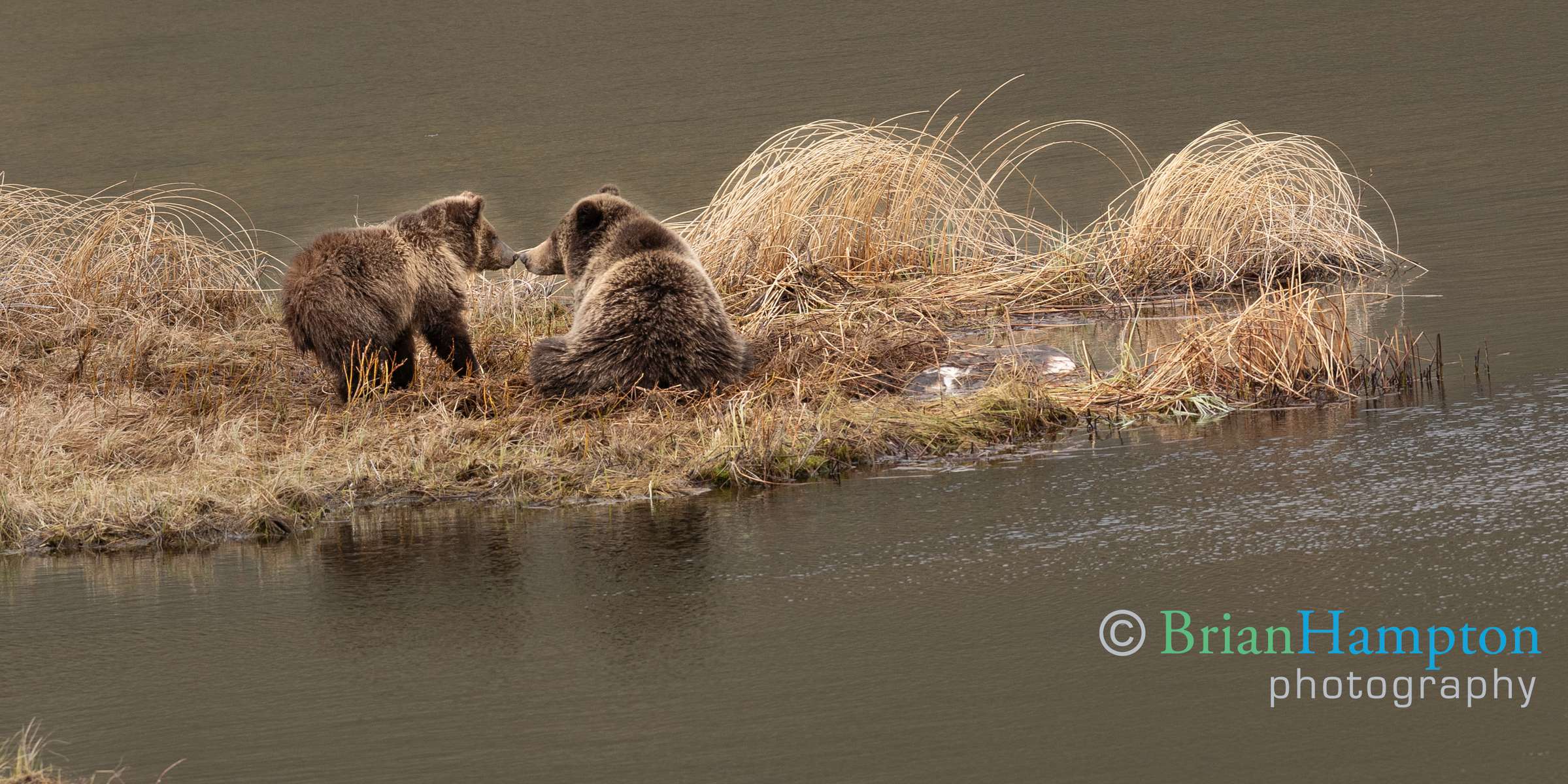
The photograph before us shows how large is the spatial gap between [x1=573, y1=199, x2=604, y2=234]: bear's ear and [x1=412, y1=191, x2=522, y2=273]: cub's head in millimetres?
524

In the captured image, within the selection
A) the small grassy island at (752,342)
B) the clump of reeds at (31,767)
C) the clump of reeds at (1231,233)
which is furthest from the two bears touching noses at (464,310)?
the clump of reeds at (1231,233)

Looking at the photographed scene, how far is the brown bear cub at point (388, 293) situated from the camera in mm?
8906

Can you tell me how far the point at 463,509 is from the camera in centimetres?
775

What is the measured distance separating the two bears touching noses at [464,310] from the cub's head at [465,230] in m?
0.01

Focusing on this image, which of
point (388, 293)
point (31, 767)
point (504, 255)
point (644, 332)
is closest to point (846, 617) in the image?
point (31, 767)

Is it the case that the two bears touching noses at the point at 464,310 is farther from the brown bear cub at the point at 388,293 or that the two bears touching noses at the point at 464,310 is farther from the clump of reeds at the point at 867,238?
the clump of reeds at the point at 867,238

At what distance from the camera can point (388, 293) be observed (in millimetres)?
9094

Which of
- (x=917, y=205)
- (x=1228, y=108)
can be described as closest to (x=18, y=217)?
(x=917, y=205)

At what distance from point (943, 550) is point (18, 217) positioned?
29.7 ft

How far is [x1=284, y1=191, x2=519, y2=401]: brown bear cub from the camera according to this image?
29.2 ft

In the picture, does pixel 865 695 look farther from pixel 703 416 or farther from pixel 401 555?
pixel 703 416

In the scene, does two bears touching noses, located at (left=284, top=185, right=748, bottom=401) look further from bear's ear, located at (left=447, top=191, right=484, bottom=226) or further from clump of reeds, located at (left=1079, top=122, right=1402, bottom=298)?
clump of reeds, located at (left=1079, top=122, right=1402, bottom=298)

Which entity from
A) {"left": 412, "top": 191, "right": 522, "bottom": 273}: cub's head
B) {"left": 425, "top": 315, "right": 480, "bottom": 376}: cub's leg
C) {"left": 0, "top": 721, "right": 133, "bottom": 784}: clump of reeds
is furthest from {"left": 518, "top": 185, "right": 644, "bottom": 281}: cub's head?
{"left": 0, "top": 721, "right": 133, "bottom": 784}: clump of reeds

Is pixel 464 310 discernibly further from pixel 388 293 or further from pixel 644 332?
pixel 644 332
